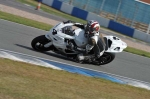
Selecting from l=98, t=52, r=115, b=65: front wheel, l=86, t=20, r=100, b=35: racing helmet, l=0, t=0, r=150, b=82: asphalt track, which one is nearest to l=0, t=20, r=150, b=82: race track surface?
l=0, t=0, r=150, b=82: asphalt track

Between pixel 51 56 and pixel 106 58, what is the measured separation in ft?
6.41

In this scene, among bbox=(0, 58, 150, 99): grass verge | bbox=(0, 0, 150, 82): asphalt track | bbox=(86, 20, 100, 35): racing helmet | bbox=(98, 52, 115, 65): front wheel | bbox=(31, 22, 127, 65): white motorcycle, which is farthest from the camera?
bbox=(98, 52, 115, 65): front wheel

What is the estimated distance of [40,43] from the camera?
45.6 ft

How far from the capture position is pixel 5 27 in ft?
55.9

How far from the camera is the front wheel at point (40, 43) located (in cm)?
1379

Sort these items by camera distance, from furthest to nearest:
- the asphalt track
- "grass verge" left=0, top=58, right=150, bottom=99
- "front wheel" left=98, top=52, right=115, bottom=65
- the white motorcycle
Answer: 1. "front wheel" left=98, top=52, right=115, bottom=65
2. the white motorcycle
3. the asphalt track
4. "grass verge" left=0, top=58, right=150, bottom=99

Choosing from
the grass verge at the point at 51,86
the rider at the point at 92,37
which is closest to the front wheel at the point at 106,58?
the rider at the point at 92,37

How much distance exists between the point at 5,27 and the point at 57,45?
3.95 meters

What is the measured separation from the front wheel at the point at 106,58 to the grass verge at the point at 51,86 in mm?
2585

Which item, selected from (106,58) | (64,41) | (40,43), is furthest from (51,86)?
(106,58)

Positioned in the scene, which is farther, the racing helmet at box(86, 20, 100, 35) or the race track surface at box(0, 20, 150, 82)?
the racing helmet at box(86, 20, 100, 35)

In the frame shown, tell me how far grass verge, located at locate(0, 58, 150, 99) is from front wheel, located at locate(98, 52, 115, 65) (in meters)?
2.58

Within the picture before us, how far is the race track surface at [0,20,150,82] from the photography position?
532 inches

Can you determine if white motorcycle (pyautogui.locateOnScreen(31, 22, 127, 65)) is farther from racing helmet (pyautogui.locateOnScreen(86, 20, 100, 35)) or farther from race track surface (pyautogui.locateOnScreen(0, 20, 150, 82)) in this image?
racing helmet (pyautogui.locateOnScreen(86, 20, 100, 35))
